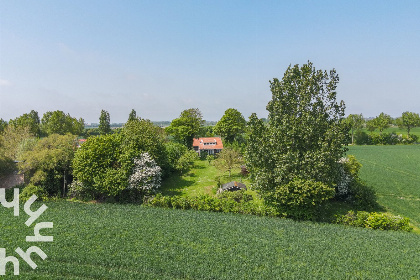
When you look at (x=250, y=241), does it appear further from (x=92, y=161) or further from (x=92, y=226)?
(x=92, y=161)

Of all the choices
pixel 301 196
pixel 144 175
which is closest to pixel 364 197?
pixel 301 196

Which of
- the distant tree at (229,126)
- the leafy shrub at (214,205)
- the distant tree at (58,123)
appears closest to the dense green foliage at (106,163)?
the leafy shrub at (214,205)

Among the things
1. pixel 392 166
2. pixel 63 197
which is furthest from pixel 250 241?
pixel 392 166

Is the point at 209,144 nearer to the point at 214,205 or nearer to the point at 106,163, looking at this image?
the point at 106,163

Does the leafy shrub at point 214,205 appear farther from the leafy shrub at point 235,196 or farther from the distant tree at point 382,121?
the distant tree at point 382,121

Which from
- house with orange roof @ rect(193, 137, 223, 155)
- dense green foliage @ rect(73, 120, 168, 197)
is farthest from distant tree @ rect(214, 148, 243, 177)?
house with orange roof @ rect(193, 137, 223, 155)

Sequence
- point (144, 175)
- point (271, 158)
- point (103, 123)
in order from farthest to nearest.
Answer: point (103, 123), point (144, 175), point (271, 158)

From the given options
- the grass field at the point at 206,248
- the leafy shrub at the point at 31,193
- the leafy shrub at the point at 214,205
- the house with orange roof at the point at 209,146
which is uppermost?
the house with orange roof at the point at 209,146

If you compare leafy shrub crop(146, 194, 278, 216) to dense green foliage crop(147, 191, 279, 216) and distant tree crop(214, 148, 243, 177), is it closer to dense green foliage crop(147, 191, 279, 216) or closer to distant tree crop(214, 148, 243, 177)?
dense green foliage crop(147, 191, 279, 216)
